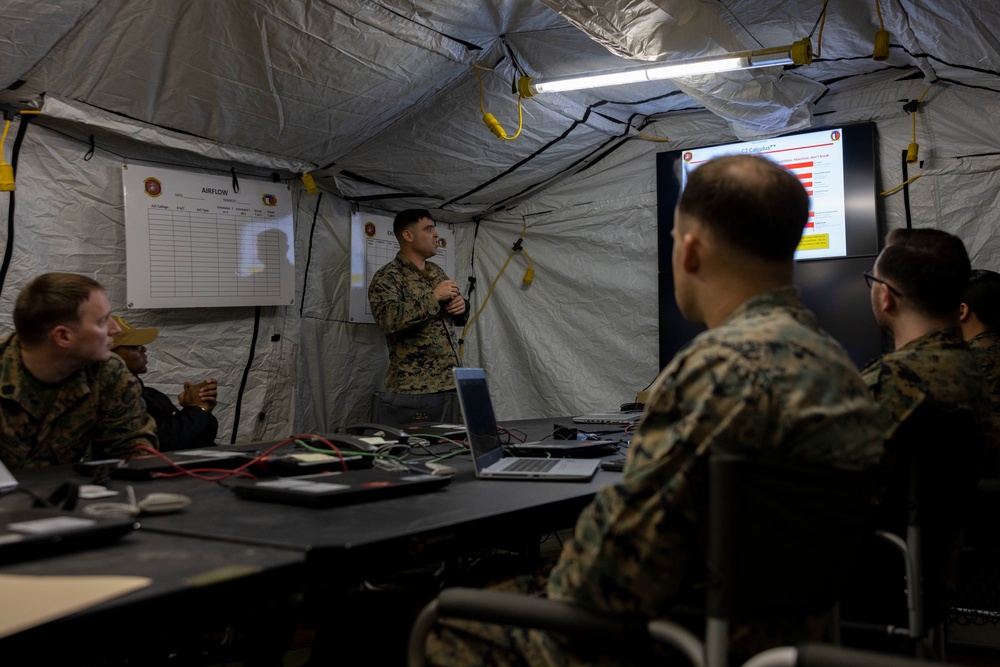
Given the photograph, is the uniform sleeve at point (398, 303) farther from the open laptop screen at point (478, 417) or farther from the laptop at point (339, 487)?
the laptop at point (339, 487)

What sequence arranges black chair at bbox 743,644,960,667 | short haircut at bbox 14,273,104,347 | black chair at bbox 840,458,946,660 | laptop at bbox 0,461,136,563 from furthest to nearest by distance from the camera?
short haircut at bbox 14,273,104,347
black chair at bbox 840,458,946,660
laptop at bbox 0,461,136,563
black chair at bbox 743,644,960,667

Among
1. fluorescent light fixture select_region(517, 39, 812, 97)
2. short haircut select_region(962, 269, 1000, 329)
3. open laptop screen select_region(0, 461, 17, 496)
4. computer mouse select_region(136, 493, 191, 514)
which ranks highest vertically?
fluorescent light fixture select_region(517, 39, 812, 97)

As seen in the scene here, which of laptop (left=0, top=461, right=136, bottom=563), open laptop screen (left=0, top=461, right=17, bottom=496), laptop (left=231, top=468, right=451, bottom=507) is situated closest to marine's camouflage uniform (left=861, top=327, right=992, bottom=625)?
laptop (left=231, top=468, right=451, bottom=507)

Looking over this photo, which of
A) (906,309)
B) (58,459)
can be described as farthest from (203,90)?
(906,309)

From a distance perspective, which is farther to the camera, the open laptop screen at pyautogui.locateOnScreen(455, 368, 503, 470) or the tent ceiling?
the tent ceiling

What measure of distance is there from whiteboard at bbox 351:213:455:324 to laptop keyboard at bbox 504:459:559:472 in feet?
8.46

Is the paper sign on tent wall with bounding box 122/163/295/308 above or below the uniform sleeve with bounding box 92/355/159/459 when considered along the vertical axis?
above

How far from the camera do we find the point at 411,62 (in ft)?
Answer: 10.7

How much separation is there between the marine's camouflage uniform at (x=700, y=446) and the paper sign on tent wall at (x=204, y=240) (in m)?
2.81

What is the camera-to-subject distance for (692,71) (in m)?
3.24

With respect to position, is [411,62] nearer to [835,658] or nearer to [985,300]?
[985,300]

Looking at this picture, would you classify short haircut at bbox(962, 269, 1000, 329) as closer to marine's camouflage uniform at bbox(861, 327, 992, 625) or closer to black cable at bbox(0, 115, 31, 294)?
marine's camouflage uniform at bbox(861, 327, 992, 625)

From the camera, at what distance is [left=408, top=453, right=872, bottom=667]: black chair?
869 mm

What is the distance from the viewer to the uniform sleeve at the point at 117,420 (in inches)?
91.8
